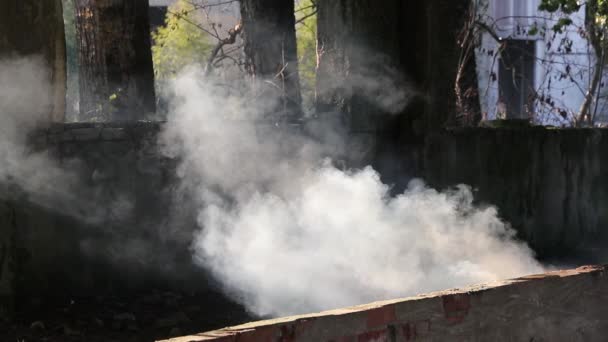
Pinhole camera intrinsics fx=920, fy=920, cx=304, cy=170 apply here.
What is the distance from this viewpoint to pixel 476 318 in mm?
4289

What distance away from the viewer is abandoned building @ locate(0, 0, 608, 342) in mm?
4570

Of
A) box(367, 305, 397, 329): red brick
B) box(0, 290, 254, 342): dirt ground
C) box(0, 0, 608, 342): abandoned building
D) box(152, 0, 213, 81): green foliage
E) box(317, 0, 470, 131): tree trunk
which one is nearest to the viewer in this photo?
box(367, 305, 397, 329): red brick

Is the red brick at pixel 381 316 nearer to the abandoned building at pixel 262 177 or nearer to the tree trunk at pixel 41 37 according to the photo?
the abandoned building at pixel 262 177

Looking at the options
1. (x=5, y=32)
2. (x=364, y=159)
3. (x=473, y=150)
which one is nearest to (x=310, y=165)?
(x=364, y=159)

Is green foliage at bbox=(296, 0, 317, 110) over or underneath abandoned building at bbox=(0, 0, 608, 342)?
over

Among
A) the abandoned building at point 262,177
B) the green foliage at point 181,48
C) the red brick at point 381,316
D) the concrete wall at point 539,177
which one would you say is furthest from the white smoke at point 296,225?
the green foliage at point 181,48

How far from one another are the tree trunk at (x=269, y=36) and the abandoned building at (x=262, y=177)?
0.07 feet

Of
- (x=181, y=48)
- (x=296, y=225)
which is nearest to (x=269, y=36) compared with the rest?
(x=296, y=225)

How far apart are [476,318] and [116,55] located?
5354mm

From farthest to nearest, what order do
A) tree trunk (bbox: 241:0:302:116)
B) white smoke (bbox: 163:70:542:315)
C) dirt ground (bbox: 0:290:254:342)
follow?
tree trunk (bbox: 241:0:302:116) < white smoke (bbox: 163:70:542:315) < dirt ground (bbox: 0:290:254:342)

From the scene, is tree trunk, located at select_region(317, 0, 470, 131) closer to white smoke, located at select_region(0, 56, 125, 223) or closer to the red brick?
white smoke, located at select_region(0, 56, 125, 223)

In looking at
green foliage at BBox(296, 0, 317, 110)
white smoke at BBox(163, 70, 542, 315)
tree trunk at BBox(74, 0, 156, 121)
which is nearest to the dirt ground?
white smoke at BBox(163, 70, 542, 315)

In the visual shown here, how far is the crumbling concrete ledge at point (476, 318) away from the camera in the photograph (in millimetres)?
3592

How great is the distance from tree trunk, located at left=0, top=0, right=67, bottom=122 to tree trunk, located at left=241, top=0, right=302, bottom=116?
11.2ft
